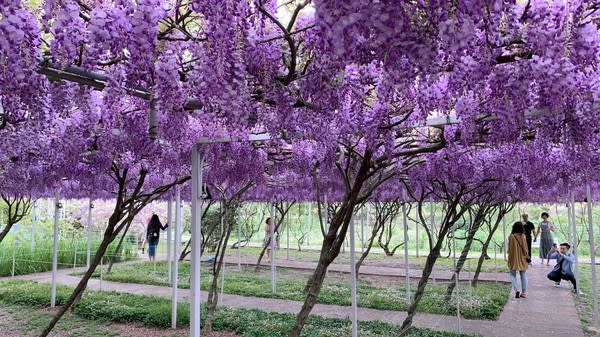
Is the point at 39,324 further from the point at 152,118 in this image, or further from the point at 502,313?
the point at 502,313

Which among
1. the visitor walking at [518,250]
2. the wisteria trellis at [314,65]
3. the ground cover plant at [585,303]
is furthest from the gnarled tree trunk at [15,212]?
the ground cover plant at [585,303]

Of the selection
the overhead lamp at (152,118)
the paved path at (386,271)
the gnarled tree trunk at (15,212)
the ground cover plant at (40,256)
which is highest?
the overhead lamp at (152,118)

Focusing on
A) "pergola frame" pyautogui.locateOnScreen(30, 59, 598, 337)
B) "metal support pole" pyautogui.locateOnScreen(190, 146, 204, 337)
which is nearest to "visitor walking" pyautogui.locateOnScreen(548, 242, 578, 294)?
"pergola frame" pyautogui.locateOnScreen(30, 59, 598, 337)

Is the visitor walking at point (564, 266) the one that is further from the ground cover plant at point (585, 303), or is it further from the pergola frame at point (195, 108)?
the pergola frame at point (195, 108)

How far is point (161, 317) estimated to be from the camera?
233 inches

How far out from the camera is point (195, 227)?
388 centimetres

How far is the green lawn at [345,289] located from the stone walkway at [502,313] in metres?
0.23

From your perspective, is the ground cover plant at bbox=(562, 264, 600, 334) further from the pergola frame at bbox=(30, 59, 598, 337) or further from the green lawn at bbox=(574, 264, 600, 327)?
the pergola frame at bbox=(30, 59, 598, 337)

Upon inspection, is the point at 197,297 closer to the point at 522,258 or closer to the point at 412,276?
the point at 522,258

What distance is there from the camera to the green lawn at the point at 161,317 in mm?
5371

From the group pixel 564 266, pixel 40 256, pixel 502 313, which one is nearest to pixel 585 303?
pixel 564 266

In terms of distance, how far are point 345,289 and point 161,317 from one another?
362 centimetres

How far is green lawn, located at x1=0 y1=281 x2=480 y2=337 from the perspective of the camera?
537 centimetres

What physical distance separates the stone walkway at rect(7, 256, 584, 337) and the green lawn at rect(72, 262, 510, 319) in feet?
0.75
